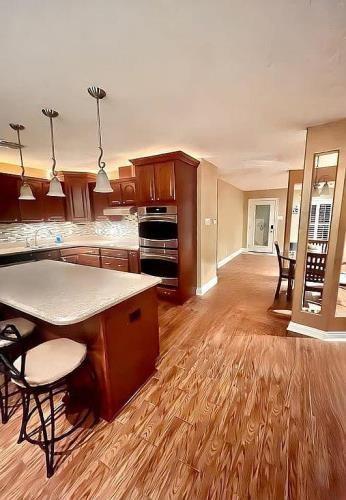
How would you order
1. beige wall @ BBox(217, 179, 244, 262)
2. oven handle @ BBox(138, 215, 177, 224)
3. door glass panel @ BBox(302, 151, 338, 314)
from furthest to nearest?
beige wall @ BBox(217, 179, 244, 262) → oven handle @ BBox(138, 215, 177, 224) → door glass panel @ BBox(302, 151, 338, 314)

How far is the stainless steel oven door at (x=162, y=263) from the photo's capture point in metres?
3.39

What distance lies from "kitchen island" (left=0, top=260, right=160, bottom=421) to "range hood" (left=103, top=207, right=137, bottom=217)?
86.3 inches

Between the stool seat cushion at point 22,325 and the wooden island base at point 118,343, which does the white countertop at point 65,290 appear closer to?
the wooden island base at point 118,343

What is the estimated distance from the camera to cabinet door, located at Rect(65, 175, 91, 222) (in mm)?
4538

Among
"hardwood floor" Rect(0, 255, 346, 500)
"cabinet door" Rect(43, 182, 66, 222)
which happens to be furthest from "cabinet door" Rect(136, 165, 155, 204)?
"hardwood floor" Rect(0, 255, 346, 500)

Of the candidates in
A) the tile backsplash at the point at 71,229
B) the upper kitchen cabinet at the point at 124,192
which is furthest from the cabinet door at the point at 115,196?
the tile backsplash at the point at 71,229

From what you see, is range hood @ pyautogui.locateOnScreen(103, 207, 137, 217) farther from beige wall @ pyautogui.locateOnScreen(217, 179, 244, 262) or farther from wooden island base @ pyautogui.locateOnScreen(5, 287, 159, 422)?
beige wall @ pyautogui.locateOnScreen(217, 179, 244, 262)

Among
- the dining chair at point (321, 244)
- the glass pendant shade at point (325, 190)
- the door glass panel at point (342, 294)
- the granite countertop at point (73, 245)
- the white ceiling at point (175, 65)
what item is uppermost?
the white ceiling at point (175, 65)

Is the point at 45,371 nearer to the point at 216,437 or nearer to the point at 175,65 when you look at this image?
the point at 216,437

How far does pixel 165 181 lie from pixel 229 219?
155 inches

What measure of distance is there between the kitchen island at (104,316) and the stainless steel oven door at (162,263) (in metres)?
1.41

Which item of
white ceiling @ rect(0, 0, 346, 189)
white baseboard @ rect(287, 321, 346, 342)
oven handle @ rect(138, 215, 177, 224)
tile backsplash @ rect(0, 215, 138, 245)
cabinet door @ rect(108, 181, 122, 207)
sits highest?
white ceiling @ rect(0, 0, 346, 189)

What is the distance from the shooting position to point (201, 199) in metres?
3.79

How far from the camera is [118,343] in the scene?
1.55m
